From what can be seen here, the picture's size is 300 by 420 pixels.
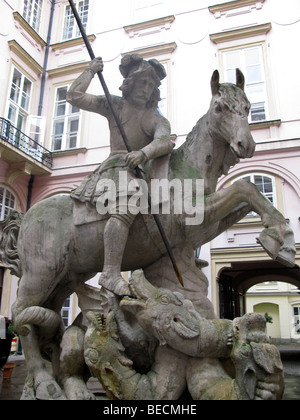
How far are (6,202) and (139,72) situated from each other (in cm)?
1022

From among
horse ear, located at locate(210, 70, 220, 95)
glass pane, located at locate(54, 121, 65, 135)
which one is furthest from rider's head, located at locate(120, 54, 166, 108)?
glass pane, located at locate(54, 121, 65, 135)

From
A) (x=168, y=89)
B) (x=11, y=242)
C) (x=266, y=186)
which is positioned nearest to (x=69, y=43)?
(x=168, y=89)

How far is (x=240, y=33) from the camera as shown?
12.3 m

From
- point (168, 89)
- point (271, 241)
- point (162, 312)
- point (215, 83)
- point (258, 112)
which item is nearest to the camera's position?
point (162, 312)

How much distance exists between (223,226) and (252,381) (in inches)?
Result: 45.6

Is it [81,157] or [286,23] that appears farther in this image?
[81,157]

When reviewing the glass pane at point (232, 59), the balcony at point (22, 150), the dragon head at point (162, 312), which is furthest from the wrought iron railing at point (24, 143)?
the dragon head at point (162, 312)

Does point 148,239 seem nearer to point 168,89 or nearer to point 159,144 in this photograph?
point 159,144

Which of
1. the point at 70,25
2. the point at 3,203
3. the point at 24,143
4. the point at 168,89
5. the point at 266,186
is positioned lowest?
the point at 3,203

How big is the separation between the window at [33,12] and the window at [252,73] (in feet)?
23.0

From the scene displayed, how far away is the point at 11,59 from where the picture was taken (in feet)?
41.4

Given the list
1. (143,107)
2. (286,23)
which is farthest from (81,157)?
(143,107)

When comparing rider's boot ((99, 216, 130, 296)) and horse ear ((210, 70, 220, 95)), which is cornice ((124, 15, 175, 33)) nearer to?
horse ear ((210, 70, 220, 95))

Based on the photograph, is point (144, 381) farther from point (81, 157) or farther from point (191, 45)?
point (191, 45)
